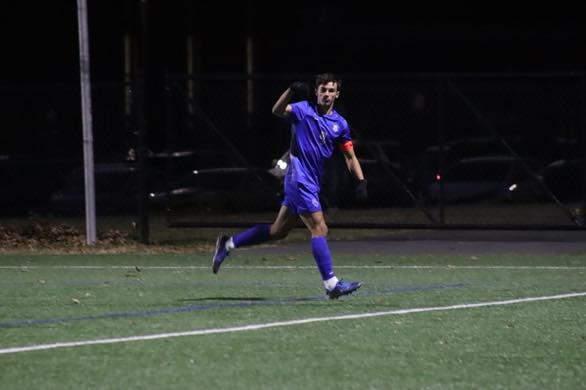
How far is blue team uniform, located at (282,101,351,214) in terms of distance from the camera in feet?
41.5

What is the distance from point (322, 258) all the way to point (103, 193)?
1515cm

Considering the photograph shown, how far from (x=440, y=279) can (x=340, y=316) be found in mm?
3463

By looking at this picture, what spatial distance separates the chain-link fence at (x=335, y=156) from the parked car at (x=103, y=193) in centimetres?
3

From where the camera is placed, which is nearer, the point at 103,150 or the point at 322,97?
the point at 322,97

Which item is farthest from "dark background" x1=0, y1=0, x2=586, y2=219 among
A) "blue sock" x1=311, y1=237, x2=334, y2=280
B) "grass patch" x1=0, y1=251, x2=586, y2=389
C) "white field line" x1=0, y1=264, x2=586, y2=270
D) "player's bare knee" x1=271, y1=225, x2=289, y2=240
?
"blue sock" x1=311, y1=237, x2=334, y2=280

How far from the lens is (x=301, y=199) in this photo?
1266cm

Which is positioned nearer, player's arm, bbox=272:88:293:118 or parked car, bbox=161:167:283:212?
player's arm, bbox=272:88:293:118

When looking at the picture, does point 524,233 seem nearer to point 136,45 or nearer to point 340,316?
point 340,316

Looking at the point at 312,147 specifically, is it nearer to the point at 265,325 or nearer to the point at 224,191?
the point at 265,325

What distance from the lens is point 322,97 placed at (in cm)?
1256

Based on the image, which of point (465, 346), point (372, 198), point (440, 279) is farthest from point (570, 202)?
point (465, 346)

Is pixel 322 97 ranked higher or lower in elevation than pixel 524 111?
higher

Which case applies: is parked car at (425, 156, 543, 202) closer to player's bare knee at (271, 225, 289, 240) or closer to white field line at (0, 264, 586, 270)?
white field line at (0, 264, 586, 270)

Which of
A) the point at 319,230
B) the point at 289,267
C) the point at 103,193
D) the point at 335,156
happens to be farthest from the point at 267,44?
the point at 319,230
